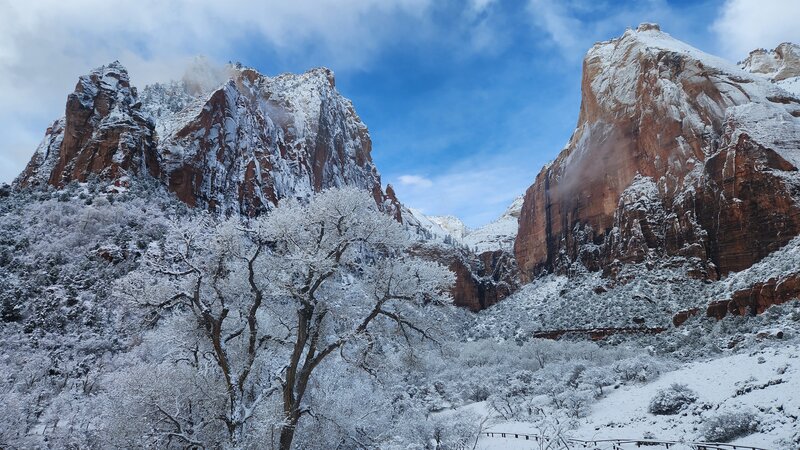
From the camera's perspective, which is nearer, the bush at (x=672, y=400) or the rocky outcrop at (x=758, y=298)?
the bush at (x=672, y=400)

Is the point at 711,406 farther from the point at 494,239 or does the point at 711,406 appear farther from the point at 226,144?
the point at 494,239

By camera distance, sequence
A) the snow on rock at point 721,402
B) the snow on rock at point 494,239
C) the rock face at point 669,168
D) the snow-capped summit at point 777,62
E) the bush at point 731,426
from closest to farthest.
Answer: the snow on rock at point 721,402 → the bush at point 731,426 → the rock face at point 669,168 → the snow-capped summit at point 777,62 → the snow on rock at point 494,239

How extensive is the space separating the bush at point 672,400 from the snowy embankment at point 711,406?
1.25ft

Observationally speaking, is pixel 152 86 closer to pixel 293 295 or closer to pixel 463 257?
pixel 463 257

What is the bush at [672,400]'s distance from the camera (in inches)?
1025

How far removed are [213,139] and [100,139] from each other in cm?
2386

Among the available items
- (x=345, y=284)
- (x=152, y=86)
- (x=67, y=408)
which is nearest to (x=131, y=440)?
(x=345, y=284)

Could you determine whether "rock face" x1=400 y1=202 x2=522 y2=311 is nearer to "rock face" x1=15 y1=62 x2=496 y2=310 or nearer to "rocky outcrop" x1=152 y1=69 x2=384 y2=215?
"rock face" x1=15 y1=62 x2=496 y2=310

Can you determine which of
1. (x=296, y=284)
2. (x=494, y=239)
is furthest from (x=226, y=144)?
(x=494, y=239)

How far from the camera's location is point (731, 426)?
1955cm

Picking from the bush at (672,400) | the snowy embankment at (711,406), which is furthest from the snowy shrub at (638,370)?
the bush at (672,400)

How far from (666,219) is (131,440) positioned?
2978 inches

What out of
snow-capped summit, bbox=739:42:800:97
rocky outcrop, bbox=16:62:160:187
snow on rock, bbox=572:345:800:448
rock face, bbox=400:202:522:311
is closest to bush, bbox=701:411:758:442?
snow on rock, bbox=572:345:800:448

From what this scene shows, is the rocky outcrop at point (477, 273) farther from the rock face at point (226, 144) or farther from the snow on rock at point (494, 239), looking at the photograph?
the snow on rock at point (494, 239)
